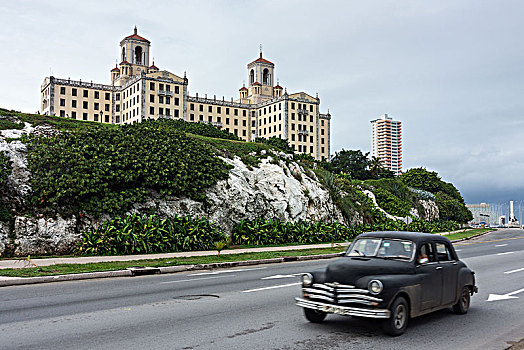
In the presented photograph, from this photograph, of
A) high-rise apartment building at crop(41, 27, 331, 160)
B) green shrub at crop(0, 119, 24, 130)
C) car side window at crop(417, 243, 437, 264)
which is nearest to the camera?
car side window at crop(417, 243, 437, 264)

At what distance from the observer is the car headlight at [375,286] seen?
674cm

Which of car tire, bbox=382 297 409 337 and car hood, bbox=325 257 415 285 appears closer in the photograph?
car tire, bbox=382 297 409 337

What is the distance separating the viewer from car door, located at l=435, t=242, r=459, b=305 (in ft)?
26.6

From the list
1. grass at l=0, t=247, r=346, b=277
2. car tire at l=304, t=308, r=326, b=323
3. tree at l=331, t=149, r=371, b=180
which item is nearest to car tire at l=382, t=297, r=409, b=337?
car tire at l=304, t=308, r=326, b=323

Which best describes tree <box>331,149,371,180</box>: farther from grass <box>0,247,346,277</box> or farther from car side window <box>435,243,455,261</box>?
car side window <box>435,243,455,261</box>

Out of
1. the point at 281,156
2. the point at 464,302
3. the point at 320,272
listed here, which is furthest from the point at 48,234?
the point at 281,156

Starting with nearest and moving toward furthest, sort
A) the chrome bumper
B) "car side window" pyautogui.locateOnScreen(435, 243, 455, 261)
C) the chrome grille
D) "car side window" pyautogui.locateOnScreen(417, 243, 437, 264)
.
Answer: the chrome bumper, the chrome grille, "car side window" pyautogui.locateOnScreen(417, 243, 437, 264), "car side window" pyautogui.locateOnScreen(435, 243, 455, 261)

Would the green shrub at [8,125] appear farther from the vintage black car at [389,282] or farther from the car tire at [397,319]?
the car tire at [397,319]

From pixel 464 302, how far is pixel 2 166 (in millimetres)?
17743

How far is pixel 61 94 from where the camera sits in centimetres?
10125

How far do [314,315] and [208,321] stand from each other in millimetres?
1814

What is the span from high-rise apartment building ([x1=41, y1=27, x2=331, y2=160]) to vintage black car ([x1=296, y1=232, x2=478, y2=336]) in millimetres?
91170

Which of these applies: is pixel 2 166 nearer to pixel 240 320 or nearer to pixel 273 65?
pixel 240 320

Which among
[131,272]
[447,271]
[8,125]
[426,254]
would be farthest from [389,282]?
[8,125]
